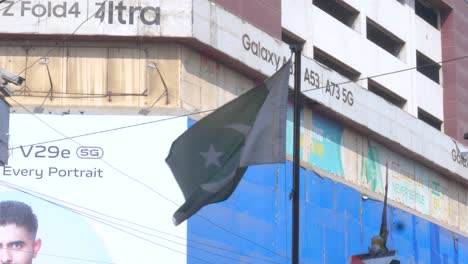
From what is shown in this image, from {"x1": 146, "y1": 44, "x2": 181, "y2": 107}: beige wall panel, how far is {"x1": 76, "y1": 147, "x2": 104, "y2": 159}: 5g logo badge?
1.66 metres

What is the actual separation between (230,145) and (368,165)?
61.3ft

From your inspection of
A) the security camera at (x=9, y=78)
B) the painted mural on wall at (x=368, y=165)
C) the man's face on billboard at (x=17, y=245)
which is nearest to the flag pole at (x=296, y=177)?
the security camera at (x=9, y=78)

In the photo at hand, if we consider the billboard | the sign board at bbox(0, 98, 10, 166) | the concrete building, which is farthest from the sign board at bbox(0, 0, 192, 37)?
the sign board at bbox(0, 98, 10, 166)

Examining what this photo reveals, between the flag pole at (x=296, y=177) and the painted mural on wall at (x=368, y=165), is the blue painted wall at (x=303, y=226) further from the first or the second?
the flag pole at (x=296, y=177)

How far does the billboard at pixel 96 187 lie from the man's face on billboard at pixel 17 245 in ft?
0.14

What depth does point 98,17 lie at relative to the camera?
3222 cm

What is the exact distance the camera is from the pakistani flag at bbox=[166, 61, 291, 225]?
879 inches

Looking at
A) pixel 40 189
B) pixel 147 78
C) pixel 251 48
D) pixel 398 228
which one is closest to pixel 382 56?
pixel 398 228

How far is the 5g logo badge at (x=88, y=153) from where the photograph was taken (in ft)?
104

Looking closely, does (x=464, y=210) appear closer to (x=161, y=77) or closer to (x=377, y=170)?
(x=377, y=170)

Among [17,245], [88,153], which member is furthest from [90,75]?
[17,245]

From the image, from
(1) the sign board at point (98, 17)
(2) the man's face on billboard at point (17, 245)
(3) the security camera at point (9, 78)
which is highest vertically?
(1) the sign board at point (98, 17)

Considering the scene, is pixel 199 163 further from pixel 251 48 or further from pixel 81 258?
pixel 251 48

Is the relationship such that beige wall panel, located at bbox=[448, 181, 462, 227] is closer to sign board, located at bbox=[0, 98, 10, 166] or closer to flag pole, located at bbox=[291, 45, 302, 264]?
flag pole, located at bbox=[291, 45, 302, 264]
